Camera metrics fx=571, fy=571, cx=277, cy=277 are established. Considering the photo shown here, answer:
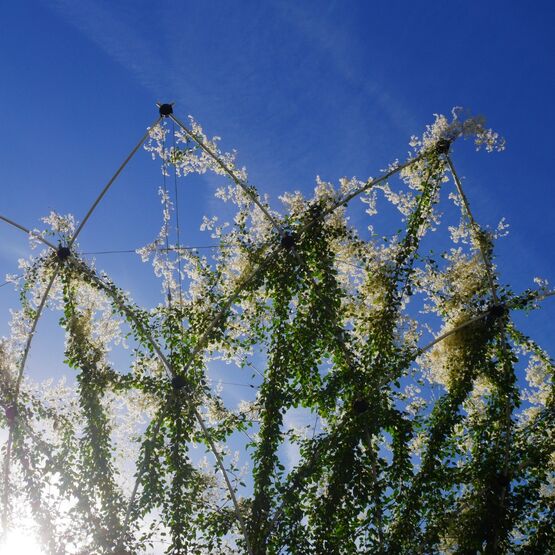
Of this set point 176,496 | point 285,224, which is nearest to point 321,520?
point 176,496

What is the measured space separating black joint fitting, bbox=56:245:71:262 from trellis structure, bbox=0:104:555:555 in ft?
0.18

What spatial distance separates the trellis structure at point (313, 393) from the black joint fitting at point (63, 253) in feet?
0.18

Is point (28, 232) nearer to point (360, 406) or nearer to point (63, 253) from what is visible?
point (63, 253)

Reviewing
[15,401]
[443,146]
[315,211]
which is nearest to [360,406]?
[315,211]

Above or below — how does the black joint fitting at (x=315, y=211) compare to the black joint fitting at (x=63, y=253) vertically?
above

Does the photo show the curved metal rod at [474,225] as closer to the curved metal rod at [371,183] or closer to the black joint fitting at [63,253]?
the curved metal rod at [371,183]

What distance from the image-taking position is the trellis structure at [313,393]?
1472 centimetres

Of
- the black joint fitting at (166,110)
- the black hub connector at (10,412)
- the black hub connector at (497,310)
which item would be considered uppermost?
the black joint fitting at (166,110)

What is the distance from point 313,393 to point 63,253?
27.0ft

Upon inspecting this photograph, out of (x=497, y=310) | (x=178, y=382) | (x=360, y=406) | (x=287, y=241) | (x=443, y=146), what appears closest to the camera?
(x=360, y=406)

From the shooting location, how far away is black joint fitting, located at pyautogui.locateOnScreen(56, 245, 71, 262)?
1645cm

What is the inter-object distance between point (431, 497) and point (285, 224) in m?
8.72

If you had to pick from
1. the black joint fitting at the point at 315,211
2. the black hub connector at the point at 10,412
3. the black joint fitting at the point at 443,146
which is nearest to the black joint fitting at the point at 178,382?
the black hub connector at the point at 10,412

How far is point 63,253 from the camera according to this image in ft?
54.0
